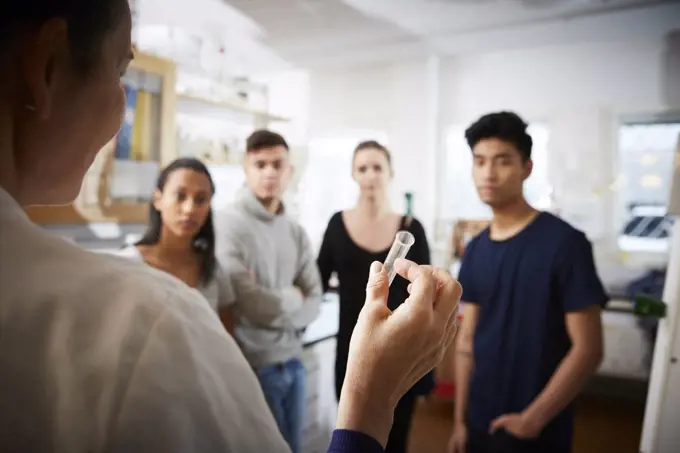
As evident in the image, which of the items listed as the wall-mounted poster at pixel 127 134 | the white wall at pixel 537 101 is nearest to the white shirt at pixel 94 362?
the wall-mounted poster at pixel 127 134

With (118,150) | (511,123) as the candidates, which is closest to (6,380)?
(511,123)

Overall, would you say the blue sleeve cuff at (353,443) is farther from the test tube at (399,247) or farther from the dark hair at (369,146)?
the dark hair at (369,146)

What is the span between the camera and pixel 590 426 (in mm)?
1432

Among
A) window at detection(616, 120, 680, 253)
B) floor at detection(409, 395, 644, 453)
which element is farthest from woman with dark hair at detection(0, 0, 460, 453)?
window at detection(616, 120, 680, 253)

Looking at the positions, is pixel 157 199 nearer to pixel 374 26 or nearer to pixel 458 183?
pixel 374 26

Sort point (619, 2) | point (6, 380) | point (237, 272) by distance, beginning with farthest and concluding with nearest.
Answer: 1. point (619, 2)
2. point (237, 272)
3. point (6, 380)

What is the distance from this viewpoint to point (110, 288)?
0.79ft

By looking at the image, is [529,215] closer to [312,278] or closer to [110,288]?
[312,278]

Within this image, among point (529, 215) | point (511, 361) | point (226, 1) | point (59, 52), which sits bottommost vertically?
point (511, 361)

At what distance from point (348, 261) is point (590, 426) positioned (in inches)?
Result: 42.6

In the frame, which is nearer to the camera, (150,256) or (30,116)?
(30,116)

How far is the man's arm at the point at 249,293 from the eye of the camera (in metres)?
→ 0.97

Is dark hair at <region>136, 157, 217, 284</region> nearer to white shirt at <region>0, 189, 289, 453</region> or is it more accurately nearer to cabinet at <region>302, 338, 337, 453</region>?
cabinet at <region>302, 338, 337, 453</region>

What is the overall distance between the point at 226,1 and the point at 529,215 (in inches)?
53.6
